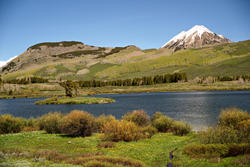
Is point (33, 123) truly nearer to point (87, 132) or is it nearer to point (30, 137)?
point (30, 137)

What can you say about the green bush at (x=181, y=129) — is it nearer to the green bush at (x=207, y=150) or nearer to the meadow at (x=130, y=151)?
the meadow at (x=130, y=151)

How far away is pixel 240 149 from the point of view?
49.8ft

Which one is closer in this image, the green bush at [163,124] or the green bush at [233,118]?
the green bush at [233,118]

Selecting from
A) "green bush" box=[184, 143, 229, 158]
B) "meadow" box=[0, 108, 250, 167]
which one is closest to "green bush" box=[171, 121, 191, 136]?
"meadow" box=[0, 108, 250, 167]

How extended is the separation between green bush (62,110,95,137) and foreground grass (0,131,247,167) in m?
1.05

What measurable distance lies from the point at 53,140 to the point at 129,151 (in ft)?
31.1

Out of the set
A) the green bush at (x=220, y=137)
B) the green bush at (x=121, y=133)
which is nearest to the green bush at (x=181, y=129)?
the green bush at (x=121, y=133)

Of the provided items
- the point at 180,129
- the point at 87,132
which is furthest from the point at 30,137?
the point at 180,129

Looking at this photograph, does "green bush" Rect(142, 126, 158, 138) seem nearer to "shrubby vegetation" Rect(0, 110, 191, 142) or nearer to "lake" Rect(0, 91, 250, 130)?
"shrubby vegetation" Rect(0, 110, 191, 142)

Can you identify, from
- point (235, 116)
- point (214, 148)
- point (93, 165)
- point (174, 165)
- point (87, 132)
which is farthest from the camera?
point (87, 132)

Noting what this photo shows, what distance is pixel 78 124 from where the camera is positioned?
85.6ft

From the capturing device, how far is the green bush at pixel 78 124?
1027 inches

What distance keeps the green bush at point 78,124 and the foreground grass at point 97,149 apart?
105 cm

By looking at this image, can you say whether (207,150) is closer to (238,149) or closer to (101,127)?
(238,149)
